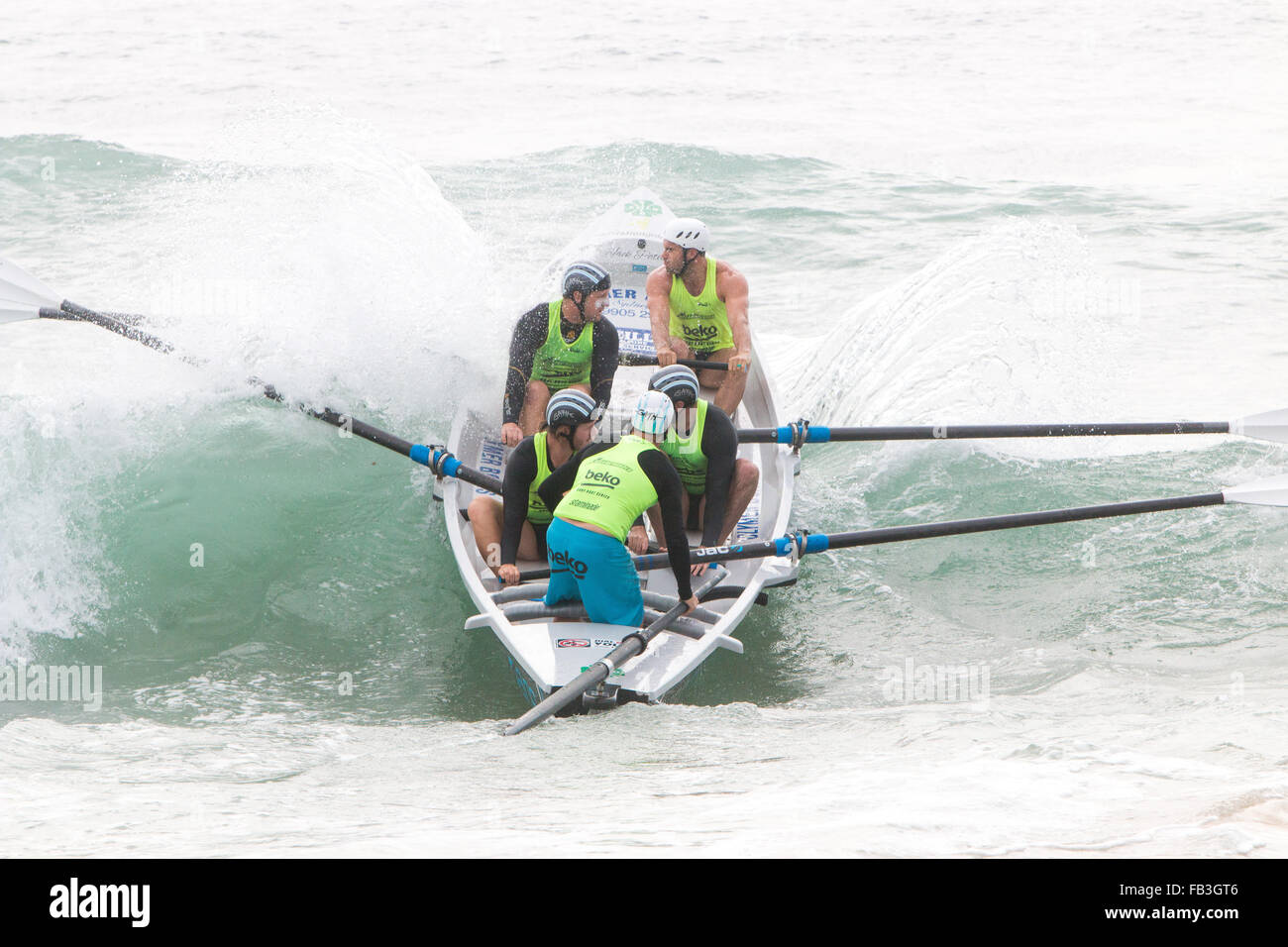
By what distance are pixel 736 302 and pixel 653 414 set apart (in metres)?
2.78

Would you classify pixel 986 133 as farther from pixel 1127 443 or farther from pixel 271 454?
pixel 271 454

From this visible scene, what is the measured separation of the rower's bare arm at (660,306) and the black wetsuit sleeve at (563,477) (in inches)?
89.9

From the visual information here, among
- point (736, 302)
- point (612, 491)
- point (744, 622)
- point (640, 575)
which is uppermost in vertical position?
point (736, 302)

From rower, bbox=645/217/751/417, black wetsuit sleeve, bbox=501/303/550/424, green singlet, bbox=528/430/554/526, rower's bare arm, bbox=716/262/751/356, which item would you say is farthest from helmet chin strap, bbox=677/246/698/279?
green singlet, bbox=528/430/554/526

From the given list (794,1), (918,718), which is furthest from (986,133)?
(918,718)

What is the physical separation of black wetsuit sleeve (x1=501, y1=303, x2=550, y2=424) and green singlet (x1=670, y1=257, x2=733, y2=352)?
1239 mm

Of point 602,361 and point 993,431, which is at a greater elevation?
point 602,361

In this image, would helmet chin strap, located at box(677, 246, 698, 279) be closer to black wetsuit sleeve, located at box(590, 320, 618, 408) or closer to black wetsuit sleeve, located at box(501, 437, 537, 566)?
black wetsuit sleeve, located at box(590, 320, 618, 408)

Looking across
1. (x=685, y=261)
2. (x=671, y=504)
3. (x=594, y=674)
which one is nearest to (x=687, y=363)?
(x=685, y=261)

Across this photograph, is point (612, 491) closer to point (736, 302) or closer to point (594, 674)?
point (594, 674)

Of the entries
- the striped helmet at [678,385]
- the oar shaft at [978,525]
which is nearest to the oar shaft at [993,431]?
the oar shaft at [978,525]

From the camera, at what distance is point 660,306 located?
28.5 feet

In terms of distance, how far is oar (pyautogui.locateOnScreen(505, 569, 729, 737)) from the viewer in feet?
17.2
